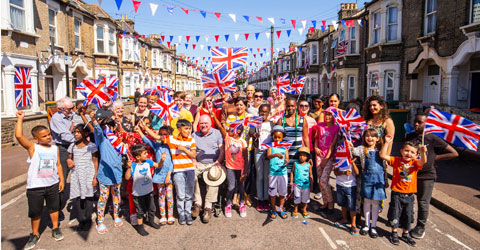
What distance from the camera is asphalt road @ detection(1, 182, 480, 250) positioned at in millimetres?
4047

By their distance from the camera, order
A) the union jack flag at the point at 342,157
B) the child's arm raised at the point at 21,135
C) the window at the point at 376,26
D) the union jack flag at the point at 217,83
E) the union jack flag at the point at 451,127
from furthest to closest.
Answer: the window at the point at 376,26 < the union jack flag at the point at 217,83 < the union jack flag at the point at 342,157 < the union jack flag at the point at 451,127 < the child's arm raised at the point at 21,135

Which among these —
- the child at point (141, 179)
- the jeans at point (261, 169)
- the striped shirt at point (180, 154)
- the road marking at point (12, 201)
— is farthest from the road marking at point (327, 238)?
the road marking at point (12, 201)

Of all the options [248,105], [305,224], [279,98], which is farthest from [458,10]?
[305,224]

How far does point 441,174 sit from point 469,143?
3.91 m

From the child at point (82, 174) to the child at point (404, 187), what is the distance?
4230 millimetres

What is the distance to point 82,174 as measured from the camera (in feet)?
14.6

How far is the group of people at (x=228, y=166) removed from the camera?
411 cm

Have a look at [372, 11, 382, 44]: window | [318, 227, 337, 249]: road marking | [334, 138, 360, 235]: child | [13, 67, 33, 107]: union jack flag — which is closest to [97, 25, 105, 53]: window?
[13, 67, 33, 107]: union jack flag

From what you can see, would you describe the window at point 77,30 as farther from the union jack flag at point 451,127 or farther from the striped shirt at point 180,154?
the union jack flag at point 451,127

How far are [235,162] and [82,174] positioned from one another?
90.7 inches

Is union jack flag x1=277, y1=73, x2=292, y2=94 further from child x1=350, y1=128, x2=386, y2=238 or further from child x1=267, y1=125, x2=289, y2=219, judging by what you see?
child x1=350, y1=128, x2=386, y2=238

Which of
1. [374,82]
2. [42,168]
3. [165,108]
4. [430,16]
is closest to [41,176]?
[42,168]

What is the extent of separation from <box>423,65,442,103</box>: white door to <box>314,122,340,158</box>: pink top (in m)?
10.4

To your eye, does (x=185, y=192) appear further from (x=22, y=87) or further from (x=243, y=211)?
(x=22, y=87)
